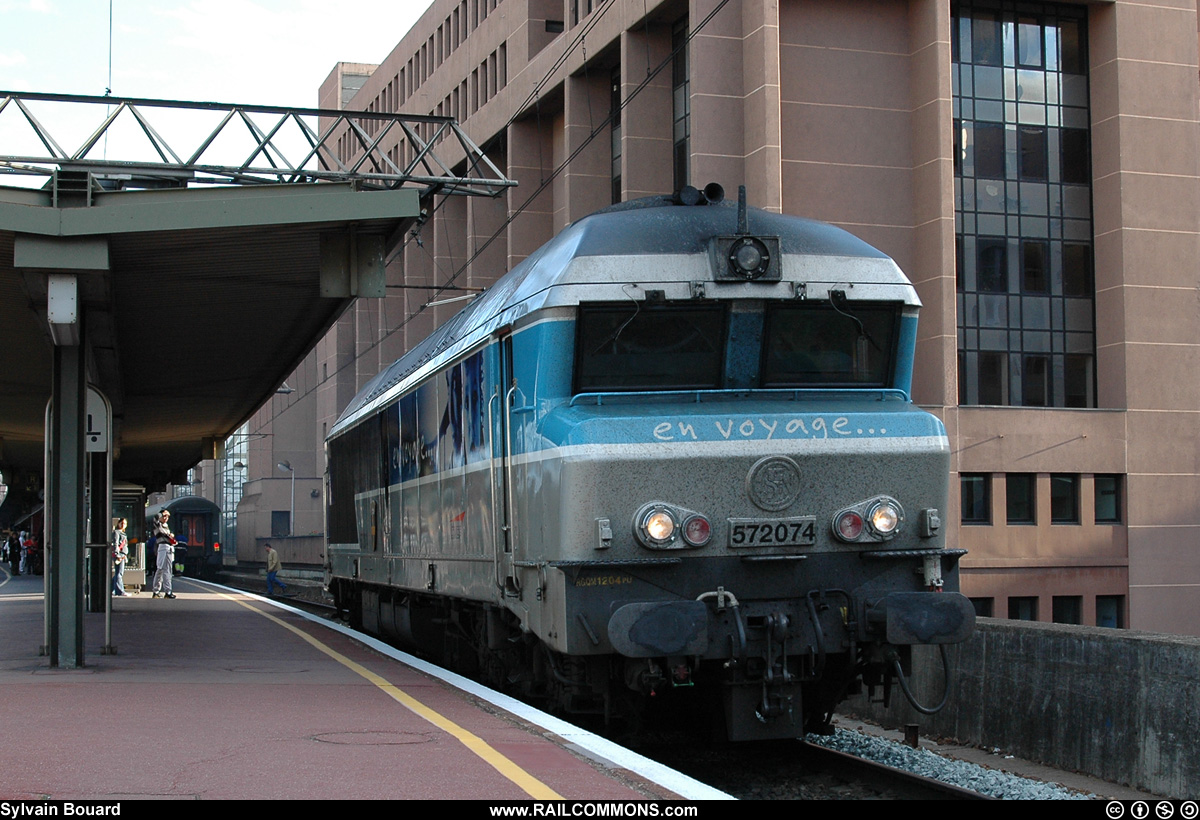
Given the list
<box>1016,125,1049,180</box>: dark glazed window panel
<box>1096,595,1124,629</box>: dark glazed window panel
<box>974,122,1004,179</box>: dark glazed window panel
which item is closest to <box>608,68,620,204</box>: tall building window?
<box>974,122,1004,179</box>: dark glazed window panel

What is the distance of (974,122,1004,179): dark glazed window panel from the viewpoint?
3628 cm

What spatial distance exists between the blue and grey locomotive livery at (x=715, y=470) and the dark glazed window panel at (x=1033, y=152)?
29848 millimetres

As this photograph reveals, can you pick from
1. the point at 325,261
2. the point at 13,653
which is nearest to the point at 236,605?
the point at 13,653

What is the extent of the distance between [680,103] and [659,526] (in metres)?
30.2

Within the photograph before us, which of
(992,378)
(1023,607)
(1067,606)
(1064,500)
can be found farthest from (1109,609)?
(992,378)

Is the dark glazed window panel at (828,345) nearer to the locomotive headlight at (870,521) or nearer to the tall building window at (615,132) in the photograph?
the locomotive headlight at (870,521)

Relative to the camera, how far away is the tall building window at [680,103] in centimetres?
3634

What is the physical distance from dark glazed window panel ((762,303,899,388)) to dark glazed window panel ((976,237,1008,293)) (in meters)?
28.3

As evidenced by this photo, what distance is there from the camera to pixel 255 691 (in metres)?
10.3

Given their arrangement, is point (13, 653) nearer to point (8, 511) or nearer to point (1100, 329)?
point (1100, 329)

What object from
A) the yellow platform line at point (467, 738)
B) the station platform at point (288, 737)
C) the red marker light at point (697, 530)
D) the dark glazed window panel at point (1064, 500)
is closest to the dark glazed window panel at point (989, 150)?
the dark glazed window panel at point (1064, 500)

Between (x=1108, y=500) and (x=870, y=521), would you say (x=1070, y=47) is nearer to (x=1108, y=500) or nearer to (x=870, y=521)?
(x=1108, y=500)

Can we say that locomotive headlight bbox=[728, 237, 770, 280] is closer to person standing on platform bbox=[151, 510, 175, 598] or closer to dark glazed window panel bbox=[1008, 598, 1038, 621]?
person standing on platform bbox=[151, 510, 175, 598]
